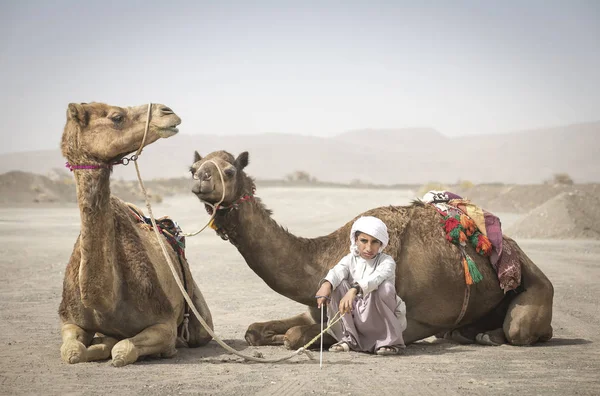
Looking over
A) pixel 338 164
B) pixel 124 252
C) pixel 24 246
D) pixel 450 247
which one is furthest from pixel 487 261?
pixel 338 164

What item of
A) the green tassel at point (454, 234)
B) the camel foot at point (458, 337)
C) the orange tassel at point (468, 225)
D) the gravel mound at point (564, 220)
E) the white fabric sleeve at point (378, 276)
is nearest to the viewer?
the white fabric sleeve at point (378, 276)

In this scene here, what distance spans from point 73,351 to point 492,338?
14.4ft

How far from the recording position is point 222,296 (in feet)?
42.1

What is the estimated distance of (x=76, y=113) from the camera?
670 centimetres

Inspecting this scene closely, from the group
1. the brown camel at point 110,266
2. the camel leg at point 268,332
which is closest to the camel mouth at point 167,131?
the brown camel at point 110,266

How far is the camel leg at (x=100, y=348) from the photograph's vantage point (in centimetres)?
703

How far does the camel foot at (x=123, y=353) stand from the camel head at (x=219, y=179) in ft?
5.27

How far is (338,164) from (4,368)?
126707mm

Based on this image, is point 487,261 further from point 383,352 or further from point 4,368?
point 4,368

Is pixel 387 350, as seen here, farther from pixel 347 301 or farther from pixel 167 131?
pixel 167 131

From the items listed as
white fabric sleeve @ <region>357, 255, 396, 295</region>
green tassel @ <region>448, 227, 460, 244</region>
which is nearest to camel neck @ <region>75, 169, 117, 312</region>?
white fabric sleeve @ <region>357, 255, 396, 295</region>

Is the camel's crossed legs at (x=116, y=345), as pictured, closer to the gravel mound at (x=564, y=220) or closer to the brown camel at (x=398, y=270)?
the brown camel at (x=398, y=270)

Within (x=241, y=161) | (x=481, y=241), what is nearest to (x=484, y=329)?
(x=481, y=241)

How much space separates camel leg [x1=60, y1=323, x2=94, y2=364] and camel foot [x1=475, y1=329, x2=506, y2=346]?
13.7 ft
